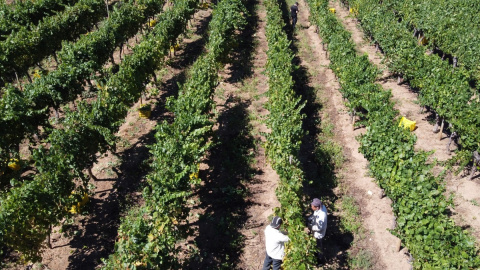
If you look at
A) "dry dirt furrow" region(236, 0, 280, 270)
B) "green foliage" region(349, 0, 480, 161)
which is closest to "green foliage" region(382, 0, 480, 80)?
"green foliage" region(349, 0, 480, 161)

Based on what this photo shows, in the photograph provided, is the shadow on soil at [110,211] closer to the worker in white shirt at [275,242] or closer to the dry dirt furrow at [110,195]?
the dry dirt furrow at [110,195]

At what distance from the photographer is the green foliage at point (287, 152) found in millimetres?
7308

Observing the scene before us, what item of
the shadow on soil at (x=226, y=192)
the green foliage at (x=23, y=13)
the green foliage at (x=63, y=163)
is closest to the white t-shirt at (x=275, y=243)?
the shadow on soil at (x=226, y=192)

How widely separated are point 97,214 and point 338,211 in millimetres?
7070

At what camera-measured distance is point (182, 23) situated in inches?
746

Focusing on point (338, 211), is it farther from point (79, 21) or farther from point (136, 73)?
point (79, 21)

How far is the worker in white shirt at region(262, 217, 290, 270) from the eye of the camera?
7.38 meters

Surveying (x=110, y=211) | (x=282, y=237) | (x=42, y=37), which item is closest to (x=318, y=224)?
(x=282, y=237)

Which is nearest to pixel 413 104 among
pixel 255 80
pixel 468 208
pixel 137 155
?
pixel 468 208

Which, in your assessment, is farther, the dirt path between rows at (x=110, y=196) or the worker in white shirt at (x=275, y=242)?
the dirt path between rows at (x=110, y=196)

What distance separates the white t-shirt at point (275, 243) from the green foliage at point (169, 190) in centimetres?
209

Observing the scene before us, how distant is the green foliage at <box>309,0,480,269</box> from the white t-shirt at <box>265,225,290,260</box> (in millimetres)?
2814

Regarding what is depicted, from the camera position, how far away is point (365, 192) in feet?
35.6

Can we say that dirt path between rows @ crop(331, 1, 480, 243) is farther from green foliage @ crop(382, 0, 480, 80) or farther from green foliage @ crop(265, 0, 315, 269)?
green foliage @ crop(265, 0, 315, 269)
